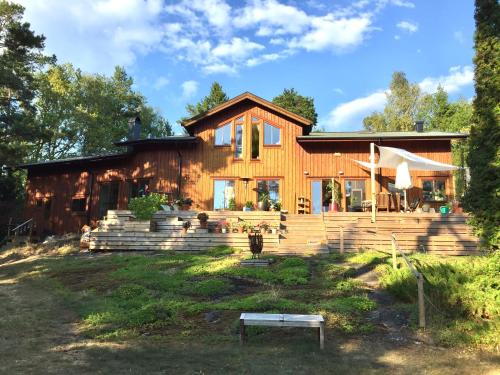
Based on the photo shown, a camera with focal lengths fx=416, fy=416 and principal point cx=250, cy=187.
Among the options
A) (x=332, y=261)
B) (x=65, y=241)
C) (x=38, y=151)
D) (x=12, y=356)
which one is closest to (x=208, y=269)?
(x=332, y=261)

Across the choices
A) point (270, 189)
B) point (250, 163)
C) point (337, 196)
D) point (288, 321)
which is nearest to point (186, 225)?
point (270, 189)

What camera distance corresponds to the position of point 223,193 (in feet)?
70.7

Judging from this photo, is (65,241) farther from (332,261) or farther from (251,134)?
(332,261)

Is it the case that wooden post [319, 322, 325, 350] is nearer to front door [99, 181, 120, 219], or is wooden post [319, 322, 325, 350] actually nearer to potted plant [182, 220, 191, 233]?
potted plant [182, 220, 191, 233]

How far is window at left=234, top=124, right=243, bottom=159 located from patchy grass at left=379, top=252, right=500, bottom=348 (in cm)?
1484

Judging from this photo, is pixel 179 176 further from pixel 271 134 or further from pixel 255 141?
pixel 271 134

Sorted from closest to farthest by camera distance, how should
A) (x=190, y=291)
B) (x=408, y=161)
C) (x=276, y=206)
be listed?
(x=190, y=291), (x=408, y=161), (x=276, y=206)

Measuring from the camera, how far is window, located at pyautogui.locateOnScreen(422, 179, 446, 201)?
814 inches

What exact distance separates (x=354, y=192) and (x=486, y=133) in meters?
14.0

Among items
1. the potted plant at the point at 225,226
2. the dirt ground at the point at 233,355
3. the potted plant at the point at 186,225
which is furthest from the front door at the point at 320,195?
the dirt ground at the point at 233,355

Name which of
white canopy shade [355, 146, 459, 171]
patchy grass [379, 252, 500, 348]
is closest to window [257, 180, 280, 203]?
white canopy shade [355, 146, 459, 171]

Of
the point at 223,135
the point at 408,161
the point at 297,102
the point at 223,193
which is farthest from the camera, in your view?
the point at 297,102

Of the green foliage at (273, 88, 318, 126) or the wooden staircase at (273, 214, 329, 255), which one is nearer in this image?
the wooden staircase at (273, 214, 329, 255)

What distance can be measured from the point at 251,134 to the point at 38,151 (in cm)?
2532
